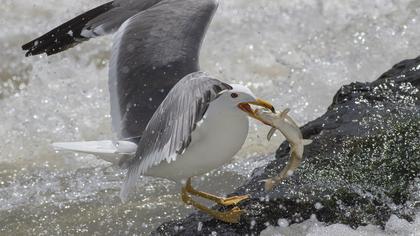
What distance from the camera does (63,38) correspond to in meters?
4.34

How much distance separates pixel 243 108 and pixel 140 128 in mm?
689

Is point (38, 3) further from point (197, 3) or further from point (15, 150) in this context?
point (197, 3)

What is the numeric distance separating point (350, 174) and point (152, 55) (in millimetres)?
1149

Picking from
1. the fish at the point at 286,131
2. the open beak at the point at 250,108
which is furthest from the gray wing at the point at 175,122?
the fish at the point at 286,131

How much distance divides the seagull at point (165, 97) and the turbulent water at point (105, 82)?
0.79 m

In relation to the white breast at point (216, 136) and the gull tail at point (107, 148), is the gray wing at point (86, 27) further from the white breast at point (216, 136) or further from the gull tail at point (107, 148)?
the white breast at point (216, 136)

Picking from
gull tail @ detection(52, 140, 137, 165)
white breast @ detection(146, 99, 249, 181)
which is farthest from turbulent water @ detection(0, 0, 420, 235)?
white breast @ detection(146, 99, 249, 181)

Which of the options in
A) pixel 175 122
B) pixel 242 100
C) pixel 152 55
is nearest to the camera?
pixel 175 122

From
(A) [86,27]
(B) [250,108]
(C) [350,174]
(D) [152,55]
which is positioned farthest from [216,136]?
(A) [86,27]

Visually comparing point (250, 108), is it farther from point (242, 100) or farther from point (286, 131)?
point (286, 131)

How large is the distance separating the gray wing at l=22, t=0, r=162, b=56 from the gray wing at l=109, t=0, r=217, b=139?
11 centimetres

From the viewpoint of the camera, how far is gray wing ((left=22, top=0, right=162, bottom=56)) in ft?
14.1

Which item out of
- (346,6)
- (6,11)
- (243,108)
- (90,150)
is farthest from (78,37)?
(346,6)

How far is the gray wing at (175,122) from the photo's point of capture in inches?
120
